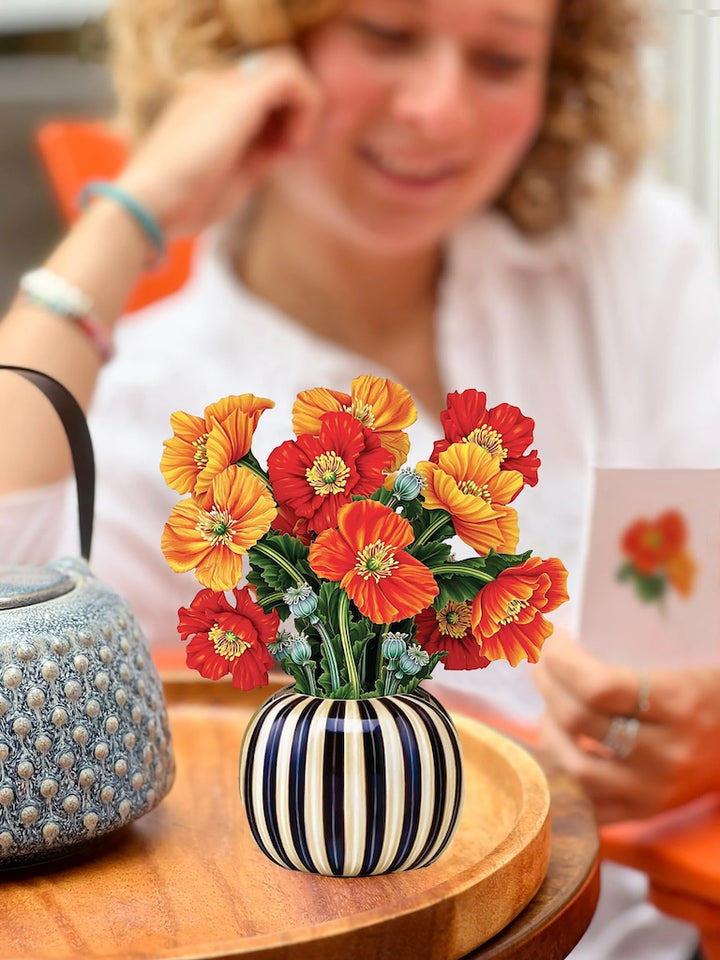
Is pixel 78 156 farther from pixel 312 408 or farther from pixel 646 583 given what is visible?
pixel 312 408

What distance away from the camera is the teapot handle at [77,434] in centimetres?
59

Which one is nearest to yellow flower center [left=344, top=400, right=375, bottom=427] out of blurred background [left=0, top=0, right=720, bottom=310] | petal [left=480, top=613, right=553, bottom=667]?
petal [left=480, top=613, right=553, bottom=667]

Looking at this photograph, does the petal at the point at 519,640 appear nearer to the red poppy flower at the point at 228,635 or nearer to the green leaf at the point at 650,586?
the red poppy flower at the point at 228,635

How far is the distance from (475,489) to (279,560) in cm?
9

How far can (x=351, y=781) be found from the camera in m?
0.48

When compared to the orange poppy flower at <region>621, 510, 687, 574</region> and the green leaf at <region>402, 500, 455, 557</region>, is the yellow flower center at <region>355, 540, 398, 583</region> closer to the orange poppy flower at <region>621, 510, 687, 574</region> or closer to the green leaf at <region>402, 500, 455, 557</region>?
the green leaf at <region>402, 500, 455, 557</region>

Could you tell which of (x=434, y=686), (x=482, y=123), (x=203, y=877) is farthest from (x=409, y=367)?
(x=203, y=877)

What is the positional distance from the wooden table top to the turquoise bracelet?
1.63ft

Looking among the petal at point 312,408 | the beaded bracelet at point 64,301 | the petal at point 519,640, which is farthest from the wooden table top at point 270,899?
the beaded bracelet at point 64,301

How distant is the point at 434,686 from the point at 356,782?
25 cm

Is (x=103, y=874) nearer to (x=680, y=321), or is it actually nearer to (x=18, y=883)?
(x=18, y=883)

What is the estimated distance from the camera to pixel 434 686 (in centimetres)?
72

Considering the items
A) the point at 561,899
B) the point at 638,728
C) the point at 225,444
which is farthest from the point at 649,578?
the point at 225,444

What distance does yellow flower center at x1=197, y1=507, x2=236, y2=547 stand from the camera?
46 centimetres
